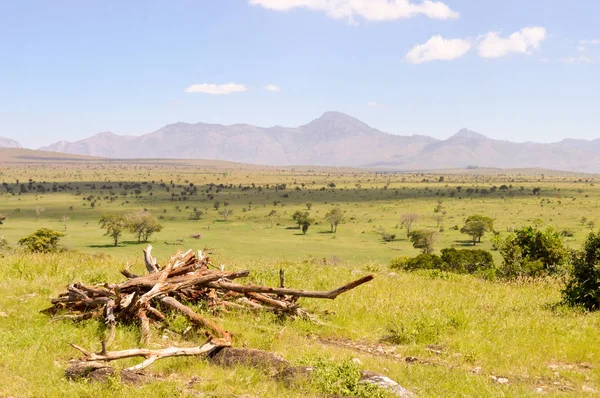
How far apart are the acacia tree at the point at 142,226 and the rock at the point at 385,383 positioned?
88.6 metres

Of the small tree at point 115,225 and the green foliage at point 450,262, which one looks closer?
the green foliage at point 450,262

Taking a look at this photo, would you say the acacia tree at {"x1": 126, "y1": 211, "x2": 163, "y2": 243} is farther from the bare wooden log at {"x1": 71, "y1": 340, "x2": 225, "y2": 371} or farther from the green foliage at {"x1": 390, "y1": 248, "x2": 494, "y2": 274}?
the bare wooden log at {"x1": 71, "y1": 340, "x2": 225, "y2": 371}

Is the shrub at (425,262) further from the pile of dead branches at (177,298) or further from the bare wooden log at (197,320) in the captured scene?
the bare wooden log at (197,320)

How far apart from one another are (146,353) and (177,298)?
349 centimetres

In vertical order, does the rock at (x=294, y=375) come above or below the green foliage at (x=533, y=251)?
above

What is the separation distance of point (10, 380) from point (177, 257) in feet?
17.3

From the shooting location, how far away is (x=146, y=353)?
827cm

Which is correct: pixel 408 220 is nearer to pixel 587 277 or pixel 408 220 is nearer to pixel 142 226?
pixel 142 226

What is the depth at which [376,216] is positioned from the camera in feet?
403

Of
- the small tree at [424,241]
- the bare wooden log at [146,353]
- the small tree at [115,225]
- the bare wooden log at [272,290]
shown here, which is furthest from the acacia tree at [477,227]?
the bare wooden log at [146,353]

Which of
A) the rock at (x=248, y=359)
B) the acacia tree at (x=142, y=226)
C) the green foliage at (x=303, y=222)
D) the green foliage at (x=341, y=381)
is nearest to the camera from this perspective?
the green foliage at (x=341, y=381)

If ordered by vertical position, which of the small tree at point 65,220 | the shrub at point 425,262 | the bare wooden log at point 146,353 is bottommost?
the small tree at point 65,220

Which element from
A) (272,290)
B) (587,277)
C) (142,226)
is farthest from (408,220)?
(272,290)

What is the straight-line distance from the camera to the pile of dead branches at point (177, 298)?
10008 millimetres
